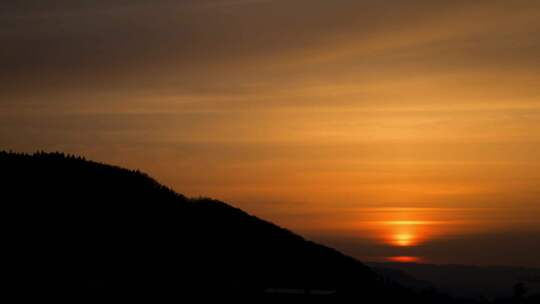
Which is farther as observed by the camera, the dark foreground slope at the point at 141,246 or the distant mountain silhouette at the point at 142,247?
the dark foreground slope at the point at 141,246

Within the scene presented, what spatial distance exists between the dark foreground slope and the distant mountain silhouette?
0.06 meters

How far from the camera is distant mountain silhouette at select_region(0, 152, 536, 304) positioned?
117 feet

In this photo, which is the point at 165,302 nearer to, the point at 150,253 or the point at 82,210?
the point at 150,253

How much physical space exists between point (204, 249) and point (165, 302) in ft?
38.7

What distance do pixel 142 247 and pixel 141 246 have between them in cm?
14

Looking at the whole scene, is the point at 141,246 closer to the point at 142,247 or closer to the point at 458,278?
the point at 142,247

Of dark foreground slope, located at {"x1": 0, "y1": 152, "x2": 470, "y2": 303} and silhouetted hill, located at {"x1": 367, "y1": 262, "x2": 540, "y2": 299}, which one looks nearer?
dark foreground slope, located at {"x1": 0, "y1": 152, "x2": 470, "y2": 303}

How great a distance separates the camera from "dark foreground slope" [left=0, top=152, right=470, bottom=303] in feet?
118

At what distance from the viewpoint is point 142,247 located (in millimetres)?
42938

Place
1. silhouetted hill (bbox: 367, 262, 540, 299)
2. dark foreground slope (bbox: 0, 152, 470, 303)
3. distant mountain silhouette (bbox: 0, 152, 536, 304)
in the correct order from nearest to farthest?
distant mountain silhouette (bbox: 0, 152, 536, 304), dark foreground slope (bbox: 0, 152, 470, 303), silhouetted hill (bbox: 367, 262, 540, 299)

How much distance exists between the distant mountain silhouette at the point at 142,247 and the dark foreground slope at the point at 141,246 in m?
0.06

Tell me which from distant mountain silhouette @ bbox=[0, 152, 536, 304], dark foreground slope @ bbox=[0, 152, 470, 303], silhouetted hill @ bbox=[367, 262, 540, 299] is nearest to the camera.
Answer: distant mountain silhouette @ bbox=[0, 152, 536, 304]

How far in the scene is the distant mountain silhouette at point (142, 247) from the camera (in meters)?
35.6

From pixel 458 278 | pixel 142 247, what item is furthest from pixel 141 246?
pixel 458 278
